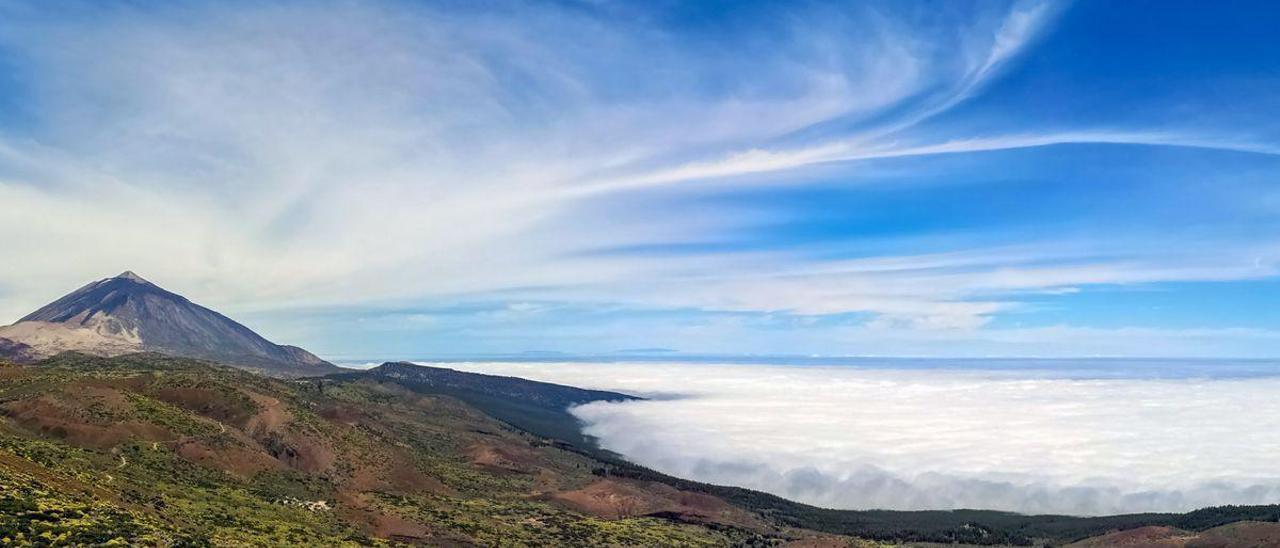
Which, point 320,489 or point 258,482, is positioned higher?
point 258,482

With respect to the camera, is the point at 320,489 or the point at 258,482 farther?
Answer: the point at 320,489

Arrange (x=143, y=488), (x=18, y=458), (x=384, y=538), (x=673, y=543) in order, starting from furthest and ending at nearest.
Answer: (x=673, y=543), (x=384, y=538), (x=143, y=488), (x=18, y=458)

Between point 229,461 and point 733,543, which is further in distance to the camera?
point 733,543

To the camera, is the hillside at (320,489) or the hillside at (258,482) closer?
the hillside at (258,482)

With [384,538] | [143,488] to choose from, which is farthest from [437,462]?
[143,488]

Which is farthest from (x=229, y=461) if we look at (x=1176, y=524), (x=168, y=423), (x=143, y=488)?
(x=1176, y=524)

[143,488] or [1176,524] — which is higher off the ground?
[1176,524]

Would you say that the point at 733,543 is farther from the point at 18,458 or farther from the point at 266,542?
the point at 18,458

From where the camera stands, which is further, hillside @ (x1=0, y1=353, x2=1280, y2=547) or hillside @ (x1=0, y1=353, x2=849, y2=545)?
hillside @ (x1=0, y1=353, x2=1280, y2=547)

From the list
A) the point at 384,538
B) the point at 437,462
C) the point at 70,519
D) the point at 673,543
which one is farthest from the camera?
the point at 437,462
